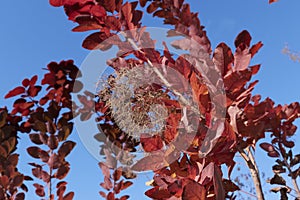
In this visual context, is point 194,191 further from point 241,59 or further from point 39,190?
point 39,190

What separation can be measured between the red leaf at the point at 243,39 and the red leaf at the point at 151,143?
0.23 m

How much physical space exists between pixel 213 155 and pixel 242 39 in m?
0.25

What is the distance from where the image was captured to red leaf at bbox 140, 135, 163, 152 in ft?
1.79

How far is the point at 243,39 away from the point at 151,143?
26 cm

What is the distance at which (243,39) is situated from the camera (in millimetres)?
634

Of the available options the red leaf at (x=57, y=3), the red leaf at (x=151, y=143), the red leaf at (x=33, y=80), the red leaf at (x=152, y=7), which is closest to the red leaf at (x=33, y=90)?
the red leaf at (x=33, y=80)

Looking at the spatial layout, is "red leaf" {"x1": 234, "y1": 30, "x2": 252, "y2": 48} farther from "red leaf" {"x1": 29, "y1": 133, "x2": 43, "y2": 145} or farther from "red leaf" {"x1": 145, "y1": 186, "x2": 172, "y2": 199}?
"red leaf" {"x1": 29, "y1": 133, "x2": 43, "y2": 145}

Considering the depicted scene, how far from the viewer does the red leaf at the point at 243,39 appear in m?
0.63

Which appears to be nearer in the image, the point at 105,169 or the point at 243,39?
the point at 243,39

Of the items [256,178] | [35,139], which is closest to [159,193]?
[256,178]

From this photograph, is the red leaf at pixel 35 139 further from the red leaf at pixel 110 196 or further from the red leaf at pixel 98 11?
the red leaf at pixel 98 11

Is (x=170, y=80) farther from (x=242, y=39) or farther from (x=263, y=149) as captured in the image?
(x=263, y=149)

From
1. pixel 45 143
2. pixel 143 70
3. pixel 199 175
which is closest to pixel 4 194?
pixel 45 143

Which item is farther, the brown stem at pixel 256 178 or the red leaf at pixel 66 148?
the red leaf at pixel 66 148
